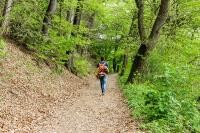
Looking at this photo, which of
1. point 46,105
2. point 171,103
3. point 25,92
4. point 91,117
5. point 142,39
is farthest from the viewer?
point 142,39

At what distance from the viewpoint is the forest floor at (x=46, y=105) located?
1107 centimetres

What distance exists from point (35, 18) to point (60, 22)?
81.4 inches

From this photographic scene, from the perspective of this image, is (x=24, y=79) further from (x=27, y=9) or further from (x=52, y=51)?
(x=52, y=51)

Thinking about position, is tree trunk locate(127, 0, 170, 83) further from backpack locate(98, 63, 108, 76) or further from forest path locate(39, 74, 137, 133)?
forest path locate(39, 74, 137, 133)

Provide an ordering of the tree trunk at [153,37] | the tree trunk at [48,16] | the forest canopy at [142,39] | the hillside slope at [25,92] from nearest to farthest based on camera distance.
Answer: the hillside slope at [25,92]
the forest canopy at [142,39]
the tree trunk at [153,37]
the tree trunk at [48,16]

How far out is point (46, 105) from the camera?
14.4 m

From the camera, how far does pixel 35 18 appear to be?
820 inches

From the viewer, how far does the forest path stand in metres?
11.1

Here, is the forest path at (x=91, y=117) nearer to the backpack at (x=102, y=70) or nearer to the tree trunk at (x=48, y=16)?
the backpack at (x=102, y=70)

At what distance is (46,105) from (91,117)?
7.01ft

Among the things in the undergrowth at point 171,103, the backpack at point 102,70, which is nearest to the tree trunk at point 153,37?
the backpack at point 102,70

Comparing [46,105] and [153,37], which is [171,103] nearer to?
[46,105]

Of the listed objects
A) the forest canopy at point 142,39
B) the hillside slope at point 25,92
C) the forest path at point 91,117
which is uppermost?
the forest canopy at point 142,39

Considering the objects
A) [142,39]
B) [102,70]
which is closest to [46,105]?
[102,70]
